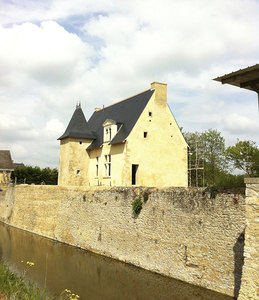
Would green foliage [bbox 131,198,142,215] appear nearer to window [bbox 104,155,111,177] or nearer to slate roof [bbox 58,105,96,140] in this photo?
window [bbox 104,155,111,177]

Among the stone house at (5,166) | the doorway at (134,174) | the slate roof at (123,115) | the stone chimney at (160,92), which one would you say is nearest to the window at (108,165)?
the slate roof at (123,115)

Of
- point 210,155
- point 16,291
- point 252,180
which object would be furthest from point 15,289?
point 210,155

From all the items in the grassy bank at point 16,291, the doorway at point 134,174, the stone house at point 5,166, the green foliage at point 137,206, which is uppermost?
the stone house at point 5,166

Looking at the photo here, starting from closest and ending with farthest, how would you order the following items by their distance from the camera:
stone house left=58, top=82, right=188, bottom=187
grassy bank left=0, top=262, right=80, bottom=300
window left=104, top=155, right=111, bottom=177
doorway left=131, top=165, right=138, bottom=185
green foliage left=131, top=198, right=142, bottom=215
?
grassy bank left=0, top=262, right=80, bottom=300
green foliage left=131, top=198, right=142, bottom=215
stone house left=58, top=82, right=188, bottom=187
doorway left=131, top=165, right=138, bottom=185
window left=104, top=155, right=111, bottom=177

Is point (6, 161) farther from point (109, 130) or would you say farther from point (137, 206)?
point (137, 206)

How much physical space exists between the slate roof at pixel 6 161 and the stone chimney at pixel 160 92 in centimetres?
2975

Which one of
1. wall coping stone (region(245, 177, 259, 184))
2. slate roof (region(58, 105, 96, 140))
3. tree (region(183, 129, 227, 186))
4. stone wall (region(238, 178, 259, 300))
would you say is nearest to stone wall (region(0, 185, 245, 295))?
stone wall (region(238, 178, 259, 300))

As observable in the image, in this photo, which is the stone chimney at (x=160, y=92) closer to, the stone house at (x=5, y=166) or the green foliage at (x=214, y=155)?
the green foliage at (x=214, y=155)

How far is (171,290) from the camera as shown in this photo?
10422mm

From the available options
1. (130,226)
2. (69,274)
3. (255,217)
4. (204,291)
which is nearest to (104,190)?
(130,226)

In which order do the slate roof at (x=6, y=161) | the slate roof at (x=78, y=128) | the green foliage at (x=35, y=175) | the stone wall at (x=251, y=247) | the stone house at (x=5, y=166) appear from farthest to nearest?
the slate roof at (x=6, y=161) < the stone house at (x=5, y=166) < the green foliage at (x=35, y=175) < the slate roof at (x=78, y=128) < the stone wall at (x=251, y=247)

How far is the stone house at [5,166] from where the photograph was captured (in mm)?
43044

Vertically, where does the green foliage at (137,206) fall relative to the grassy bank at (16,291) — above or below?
above

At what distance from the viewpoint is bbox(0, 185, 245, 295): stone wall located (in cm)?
981
